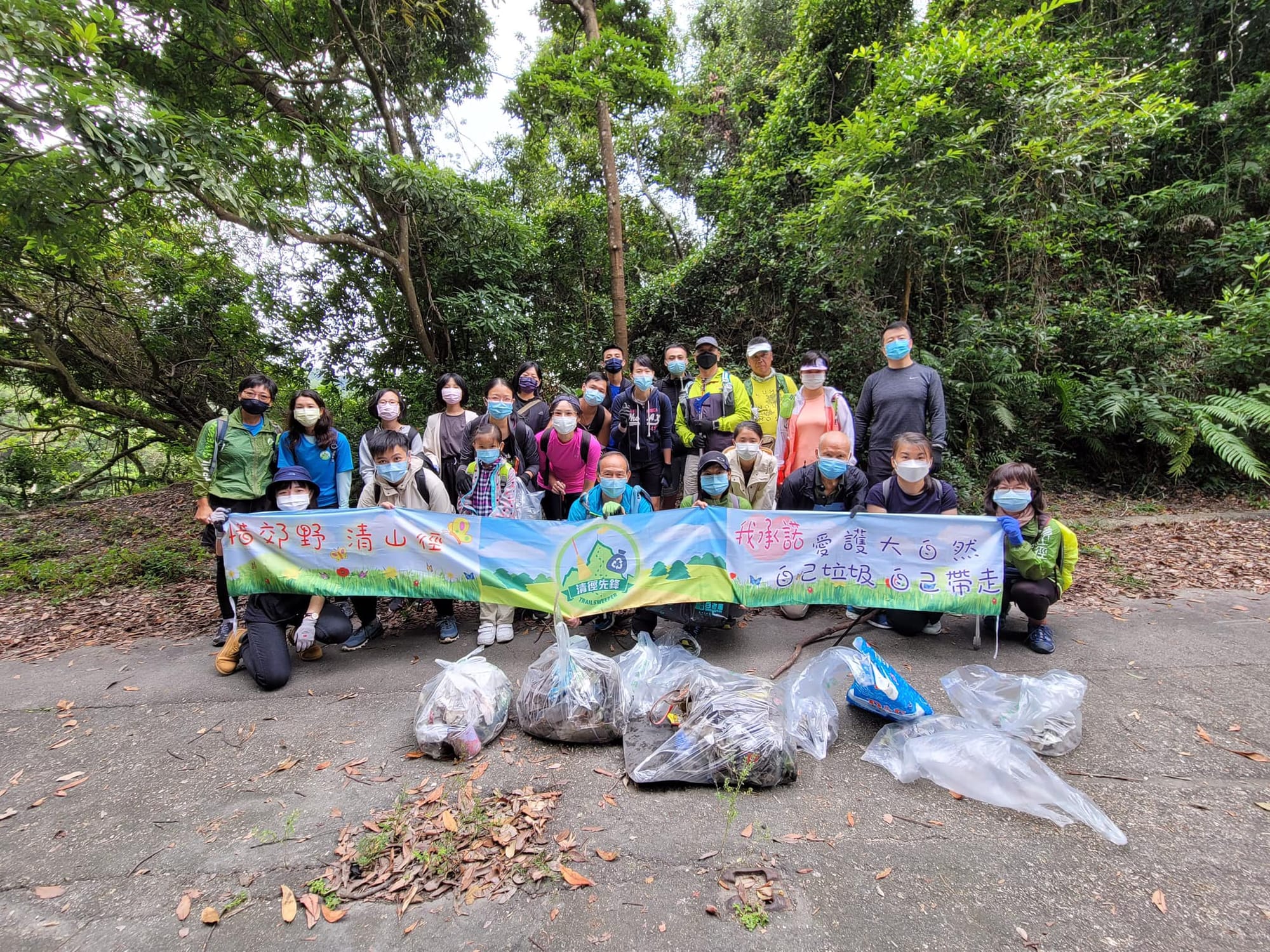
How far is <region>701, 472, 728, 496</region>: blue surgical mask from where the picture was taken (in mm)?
4105

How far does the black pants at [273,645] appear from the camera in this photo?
3674 millimetres

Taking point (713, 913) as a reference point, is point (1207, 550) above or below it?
above

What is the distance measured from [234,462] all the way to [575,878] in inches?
160

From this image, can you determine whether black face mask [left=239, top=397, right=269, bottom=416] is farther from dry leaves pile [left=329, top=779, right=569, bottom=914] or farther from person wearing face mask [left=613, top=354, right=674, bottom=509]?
dry leaves pile [left=329, top=779, right=569, bottom=914]

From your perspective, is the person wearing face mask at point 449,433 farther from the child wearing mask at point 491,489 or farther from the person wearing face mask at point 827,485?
the person wearing face mask at point 827,485

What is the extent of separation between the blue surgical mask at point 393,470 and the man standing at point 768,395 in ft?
10.4

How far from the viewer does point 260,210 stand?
5348mm

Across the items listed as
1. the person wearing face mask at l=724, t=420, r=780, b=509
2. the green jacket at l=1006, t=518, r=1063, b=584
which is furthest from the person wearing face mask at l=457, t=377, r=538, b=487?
the green jacket at l=1006, t=518, r=1063, b=584

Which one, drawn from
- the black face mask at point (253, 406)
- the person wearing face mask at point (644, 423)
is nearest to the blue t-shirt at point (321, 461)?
the black face mask at point (253, 406)

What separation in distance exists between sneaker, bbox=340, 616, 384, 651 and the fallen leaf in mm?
2895

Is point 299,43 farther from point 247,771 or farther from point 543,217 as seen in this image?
point 247,771

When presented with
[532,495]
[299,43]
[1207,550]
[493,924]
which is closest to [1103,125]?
[1207,550]

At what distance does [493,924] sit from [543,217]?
10.1 metres

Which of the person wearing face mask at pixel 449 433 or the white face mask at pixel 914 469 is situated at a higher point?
the person wearing face mask at pixel 449 433
